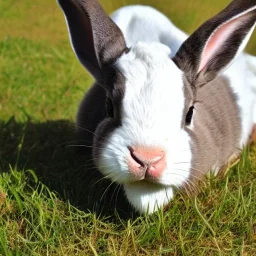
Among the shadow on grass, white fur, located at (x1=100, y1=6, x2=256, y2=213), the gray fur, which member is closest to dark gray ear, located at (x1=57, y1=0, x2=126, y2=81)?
white fur, located at (x1=100, y1=6, x2=256, y2=213)

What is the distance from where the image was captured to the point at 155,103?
3.76 meters

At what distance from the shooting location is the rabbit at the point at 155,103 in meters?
3.70

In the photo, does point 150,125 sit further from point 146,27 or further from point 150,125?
point 146,27

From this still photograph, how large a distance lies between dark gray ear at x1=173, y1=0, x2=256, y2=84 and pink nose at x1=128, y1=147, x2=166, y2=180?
29.5 inches

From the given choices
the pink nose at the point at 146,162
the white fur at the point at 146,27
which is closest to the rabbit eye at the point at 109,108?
the pink nose at the point at 146,162

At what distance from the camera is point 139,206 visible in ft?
13.3

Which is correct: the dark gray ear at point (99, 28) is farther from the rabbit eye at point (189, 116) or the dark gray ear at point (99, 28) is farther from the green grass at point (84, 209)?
the green grass at point (84, 209)

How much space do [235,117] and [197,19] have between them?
1952 mm

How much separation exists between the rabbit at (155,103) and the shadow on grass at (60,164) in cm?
26

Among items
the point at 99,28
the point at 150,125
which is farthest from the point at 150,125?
the point at 99,28

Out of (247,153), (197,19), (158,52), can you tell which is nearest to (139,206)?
(158,52)

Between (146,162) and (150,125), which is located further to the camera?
(150,125)

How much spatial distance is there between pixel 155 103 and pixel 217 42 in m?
0.81

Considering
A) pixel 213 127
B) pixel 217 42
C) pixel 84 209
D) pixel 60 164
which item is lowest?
pixel 60 164
